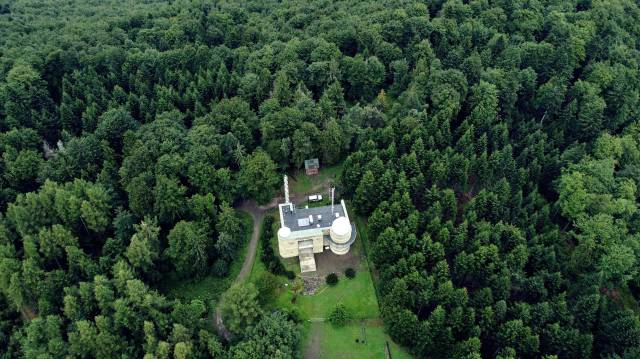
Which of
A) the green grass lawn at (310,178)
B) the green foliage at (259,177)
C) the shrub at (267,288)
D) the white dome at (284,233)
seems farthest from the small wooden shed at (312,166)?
the shrub at (267,288)

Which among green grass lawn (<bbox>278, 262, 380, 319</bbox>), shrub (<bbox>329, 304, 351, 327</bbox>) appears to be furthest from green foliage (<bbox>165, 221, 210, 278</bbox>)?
shrub (<bbox>329, 304, 351, 327</bbox>)

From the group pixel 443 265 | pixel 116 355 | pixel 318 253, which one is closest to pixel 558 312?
pixel 443 265

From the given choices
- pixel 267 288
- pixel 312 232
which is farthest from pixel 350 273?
pixel 267 288

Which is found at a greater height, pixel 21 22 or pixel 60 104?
pixel 21 22

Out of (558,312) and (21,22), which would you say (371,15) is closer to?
(558,312)

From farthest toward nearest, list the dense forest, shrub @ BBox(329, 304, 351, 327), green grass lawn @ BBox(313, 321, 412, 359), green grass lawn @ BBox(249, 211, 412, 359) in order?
shrub @ BBox(329, 304, 351, 327) < green grass lawn @ BBox(249, 211, 412, 359) < green grass lawn @ BBox(313, 321, 412, 359) < the dense forest

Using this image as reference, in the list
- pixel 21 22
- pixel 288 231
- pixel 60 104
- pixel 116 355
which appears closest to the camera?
pixel 116 355

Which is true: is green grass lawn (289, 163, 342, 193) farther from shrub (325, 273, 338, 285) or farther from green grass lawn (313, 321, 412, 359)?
green grass lawn (313, 321, 412, 359)
